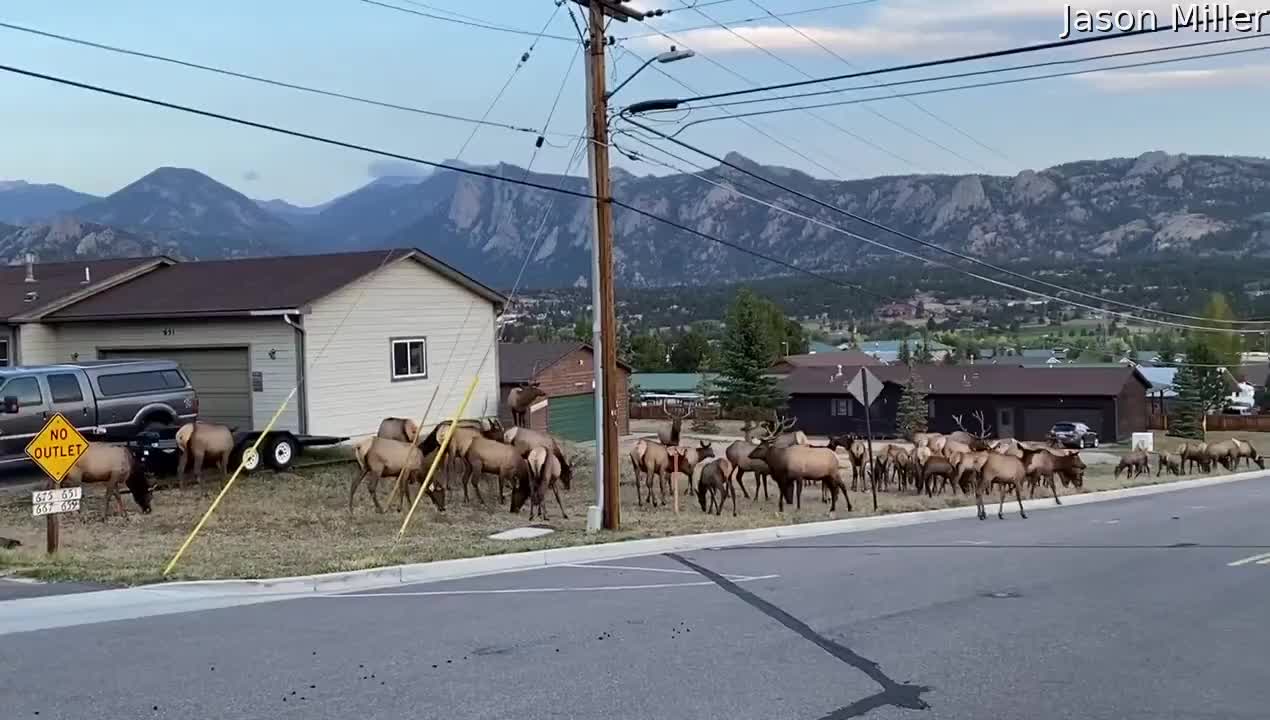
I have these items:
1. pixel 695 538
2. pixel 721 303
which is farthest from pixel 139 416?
pixel 721 303

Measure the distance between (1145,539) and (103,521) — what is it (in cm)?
1616

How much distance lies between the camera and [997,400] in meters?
75.9

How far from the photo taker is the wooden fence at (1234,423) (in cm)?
8738

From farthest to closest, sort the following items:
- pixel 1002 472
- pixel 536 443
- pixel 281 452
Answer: pixel 1002 472 < pixel 281 452 < pixel 536 443

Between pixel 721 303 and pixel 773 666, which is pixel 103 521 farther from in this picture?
pixel 721 303

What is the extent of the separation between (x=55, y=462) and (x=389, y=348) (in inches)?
566

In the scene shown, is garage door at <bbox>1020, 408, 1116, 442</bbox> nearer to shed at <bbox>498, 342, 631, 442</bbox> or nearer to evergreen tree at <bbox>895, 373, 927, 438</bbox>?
evergreen tree at <bbox>895, 373, 927, 438</bbox>

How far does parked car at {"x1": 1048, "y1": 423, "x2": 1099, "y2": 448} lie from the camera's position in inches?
2657

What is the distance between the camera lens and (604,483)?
21.2 meters

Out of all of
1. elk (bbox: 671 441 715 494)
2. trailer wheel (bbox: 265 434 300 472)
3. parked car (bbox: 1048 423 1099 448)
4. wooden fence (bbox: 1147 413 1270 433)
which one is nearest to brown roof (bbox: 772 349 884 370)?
wooden fence (bbox: 1147 413 1270 433)

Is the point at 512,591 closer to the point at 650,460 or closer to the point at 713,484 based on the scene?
the point at 713,484

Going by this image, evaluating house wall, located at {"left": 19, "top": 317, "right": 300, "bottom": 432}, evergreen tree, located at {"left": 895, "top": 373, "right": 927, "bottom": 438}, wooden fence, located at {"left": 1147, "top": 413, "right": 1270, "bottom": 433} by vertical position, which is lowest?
wooden fence, located at {"left": 1147, "top": 413, "right": 1270, "bottom": 433}

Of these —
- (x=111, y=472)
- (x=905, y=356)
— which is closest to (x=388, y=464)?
(x=111, y=472)

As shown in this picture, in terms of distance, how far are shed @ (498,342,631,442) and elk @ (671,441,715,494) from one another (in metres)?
14.6
